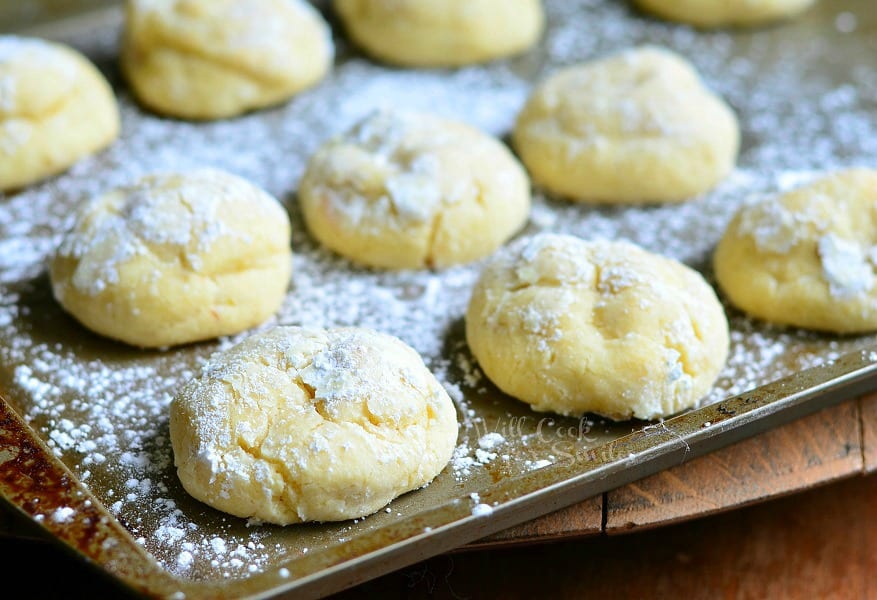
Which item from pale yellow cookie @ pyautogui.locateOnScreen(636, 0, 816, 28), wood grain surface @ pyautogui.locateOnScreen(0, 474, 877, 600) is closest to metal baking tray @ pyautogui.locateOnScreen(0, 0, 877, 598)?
pale yellow cookie @ pyautogui.locateOnScreen(636, 0, 816, 28)

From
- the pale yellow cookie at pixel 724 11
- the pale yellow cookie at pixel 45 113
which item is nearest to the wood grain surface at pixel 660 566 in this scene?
the pale yellow cookie at pixel 45 113

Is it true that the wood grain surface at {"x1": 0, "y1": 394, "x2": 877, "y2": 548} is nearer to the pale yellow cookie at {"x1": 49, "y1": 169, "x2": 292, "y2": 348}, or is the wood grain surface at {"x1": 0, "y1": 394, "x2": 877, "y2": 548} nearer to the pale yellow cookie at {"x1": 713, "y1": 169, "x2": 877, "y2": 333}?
the pale yellow cookie at {"x1": 713, "y1": 169, "x2": 877, "y2": 333}

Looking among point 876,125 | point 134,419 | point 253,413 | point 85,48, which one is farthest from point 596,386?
point 85,48

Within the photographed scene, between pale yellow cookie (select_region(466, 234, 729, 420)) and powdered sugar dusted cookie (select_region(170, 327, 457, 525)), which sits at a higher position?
pale yellow cookie (select_region(466, 234, 729, 420))

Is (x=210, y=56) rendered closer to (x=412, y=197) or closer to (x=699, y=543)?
(x=412, y=197)

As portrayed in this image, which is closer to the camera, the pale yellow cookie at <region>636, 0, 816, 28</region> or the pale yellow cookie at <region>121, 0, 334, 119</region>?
the pale yellow cookie at <region>121, 0, 334, 119</region>

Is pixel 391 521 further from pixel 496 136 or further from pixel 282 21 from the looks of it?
pixel 282 21
